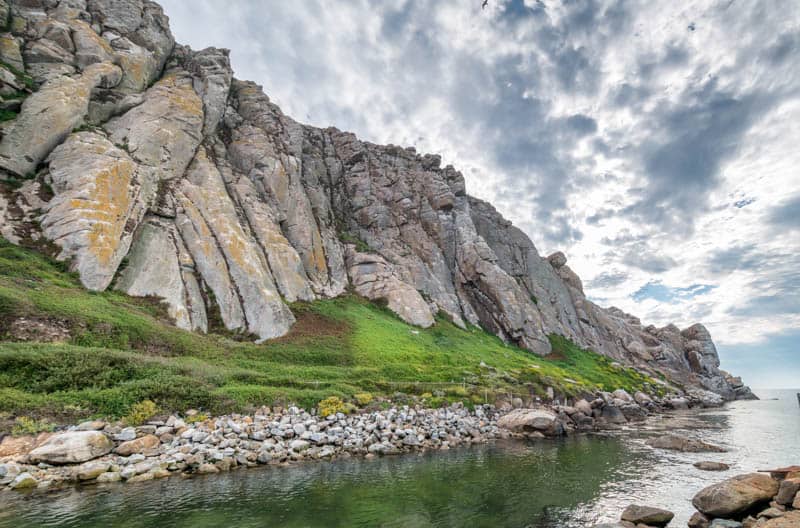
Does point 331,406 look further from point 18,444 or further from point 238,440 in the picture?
point 18,444

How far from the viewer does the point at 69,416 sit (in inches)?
731

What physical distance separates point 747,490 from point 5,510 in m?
25.0

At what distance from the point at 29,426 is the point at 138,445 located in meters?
4.58

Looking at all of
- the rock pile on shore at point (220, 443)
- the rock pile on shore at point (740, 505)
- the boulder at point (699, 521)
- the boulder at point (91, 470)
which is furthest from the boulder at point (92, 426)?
the boulder at point (699, 521)

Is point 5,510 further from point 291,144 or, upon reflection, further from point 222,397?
point 291,144

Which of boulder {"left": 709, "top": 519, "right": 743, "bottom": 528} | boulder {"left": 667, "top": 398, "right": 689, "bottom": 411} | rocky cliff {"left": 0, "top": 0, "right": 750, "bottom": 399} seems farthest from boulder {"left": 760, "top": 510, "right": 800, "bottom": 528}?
boulder {"left": 667, "top": 398, "right": 689, "bottom": 411}

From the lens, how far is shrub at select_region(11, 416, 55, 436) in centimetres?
1671

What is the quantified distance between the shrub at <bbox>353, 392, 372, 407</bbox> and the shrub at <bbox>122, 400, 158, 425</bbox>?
12977 mm

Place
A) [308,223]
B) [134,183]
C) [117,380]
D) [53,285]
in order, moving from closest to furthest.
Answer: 1. [117,380]
2. [53,285]
3. [134,183]
4. [308,223]

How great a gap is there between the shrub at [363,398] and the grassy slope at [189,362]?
3.29 ft

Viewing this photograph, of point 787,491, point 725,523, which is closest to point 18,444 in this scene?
point 725,523

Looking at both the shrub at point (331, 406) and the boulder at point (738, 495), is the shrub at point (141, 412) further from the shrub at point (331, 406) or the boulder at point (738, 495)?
the boulder at point (738, 495)

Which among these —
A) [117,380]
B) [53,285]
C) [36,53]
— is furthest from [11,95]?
[117,380]

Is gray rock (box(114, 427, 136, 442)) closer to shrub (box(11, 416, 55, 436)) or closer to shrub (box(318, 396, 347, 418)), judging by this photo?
shrub (box(11, 416, 55, 436))
